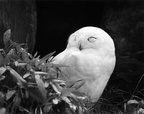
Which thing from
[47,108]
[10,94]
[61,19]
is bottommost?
[47,108]

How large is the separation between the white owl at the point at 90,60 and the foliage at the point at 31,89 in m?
0.43

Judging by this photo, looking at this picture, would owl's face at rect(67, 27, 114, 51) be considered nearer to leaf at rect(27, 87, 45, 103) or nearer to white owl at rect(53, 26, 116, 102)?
white owl at rect(53, 26, 116, 102)

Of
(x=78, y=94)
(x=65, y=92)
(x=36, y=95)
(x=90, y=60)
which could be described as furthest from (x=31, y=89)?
(x=90, y=60)

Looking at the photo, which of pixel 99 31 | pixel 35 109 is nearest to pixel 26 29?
pixel 99 31

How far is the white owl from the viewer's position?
3486mm

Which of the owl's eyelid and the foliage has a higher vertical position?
the owl's eyelid

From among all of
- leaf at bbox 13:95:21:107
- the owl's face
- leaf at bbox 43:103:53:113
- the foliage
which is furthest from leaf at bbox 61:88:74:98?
the owl's face

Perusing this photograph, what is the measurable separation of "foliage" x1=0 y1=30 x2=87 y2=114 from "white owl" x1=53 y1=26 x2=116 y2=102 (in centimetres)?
43

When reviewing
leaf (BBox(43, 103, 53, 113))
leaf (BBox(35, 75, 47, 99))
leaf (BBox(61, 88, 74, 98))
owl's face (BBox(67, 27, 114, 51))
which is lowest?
leaf (BBox(43, 103, 53, 113))

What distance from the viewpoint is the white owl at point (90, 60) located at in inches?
137

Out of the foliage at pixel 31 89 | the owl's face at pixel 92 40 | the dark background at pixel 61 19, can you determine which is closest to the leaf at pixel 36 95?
the foliage at pixel 31 89

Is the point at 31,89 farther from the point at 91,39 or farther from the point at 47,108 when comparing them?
the point at 91,39

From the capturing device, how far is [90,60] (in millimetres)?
3494

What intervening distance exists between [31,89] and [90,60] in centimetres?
88
